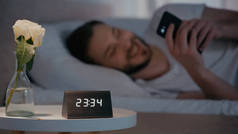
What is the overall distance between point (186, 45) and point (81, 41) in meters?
0.58

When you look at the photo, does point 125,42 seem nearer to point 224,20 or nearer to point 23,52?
point 224,20

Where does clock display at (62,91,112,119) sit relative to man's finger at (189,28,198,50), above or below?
above

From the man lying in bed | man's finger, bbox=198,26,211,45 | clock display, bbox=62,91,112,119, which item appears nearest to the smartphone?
man's finger, bbox=198,26,211,45

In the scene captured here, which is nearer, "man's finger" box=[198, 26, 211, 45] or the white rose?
the white rose

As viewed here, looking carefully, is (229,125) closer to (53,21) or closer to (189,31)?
(189,31)

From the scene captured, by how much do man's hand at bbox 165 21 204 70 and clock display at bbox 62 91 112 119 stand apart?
0.92m

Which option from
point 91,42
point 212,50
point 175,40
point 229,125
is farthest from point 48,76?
point 229,125

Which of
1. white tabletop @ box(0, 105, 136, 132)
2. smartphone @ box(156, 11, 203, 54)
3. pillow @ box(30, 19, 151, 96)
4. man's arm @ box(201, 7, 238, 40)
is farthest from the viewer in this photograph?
man's arm @ box(201, 7, 238, 40)

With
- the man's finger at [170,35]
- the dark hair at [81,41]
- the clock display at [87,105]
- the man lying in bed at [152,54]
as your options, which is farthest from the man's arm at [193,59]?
the clock display at [87,105]

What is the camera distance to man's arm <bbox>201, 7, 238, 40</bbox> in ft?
6.63

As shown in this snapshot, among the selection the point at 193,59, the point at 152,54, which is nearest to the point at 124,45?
the point at 152,54

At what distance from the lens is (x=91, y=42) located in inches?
81.1

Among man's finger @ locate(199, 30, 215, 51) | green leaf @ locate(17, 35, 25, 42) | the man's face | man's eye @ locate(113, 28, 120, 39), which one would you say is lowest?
the man's face

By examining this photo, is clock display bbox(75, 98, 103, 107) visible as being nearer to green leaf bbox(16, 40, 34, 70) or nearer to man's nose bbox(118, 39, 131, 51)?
green leaf bbox(16, 40, 34, 70)
